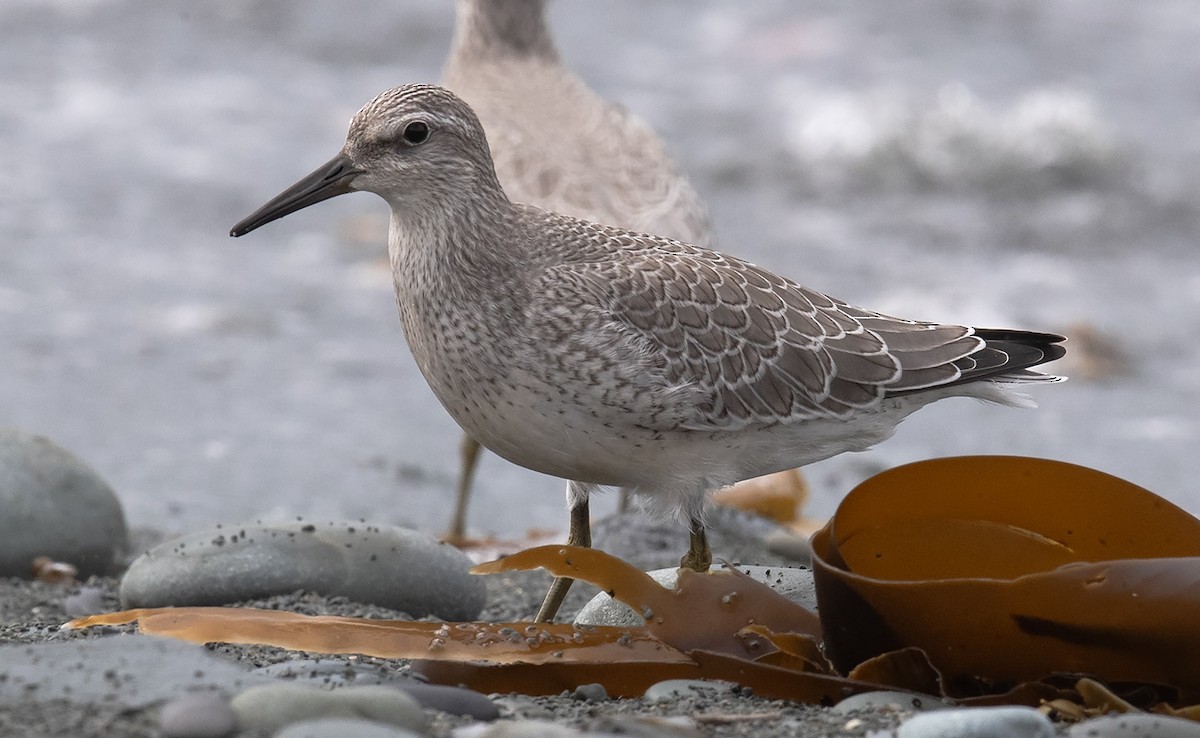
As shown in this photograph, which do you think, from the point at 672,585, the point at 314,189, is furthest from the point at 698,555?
the point at 314,189

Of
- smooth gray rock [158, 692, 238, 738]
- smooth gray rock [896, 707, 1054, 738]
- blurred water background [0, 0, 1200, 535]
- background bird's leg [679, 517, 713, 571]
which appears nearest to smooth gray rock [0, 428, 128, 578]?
blurred water background [0, 0, 1200, 535]

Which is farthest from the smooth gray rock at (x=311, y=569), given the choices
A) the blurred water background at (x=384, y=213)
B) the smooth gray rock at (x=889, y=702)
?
the blurred water background at (x=384, y=213)

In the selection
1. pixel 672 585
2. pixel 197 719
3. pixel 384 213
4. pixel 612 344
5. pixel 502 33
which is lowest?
pixel 197 719

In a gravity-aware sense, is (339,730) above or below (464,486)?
below

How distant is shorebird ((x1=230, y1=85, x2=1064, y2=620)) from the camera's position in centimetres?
480

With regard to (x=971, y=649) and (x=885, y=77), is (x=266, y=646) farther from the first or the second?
A: (x=885, y=77)

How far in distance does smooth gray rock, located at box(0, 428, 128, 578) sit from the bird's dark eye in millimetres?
2032

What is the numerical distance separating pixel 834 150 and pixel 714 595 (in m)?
9.11

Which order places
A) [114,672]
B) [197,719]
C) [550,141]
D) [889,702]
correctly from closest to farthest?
[197,719] < [114,672] < [889,702] < [550,141]

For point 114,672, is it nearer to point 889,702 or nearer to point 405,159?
point 889,702

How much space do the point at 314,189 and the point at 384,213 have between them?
22.8ft

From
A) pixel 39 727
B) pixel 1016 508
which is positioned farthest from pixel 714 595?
pixel 39 727

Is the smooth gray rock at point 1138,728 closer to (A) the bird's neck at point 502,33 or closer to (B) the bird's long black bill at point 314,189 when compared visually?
(B) the bird's long black bill at point 314,189

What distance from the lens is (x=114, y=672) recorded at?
3.73 meters
